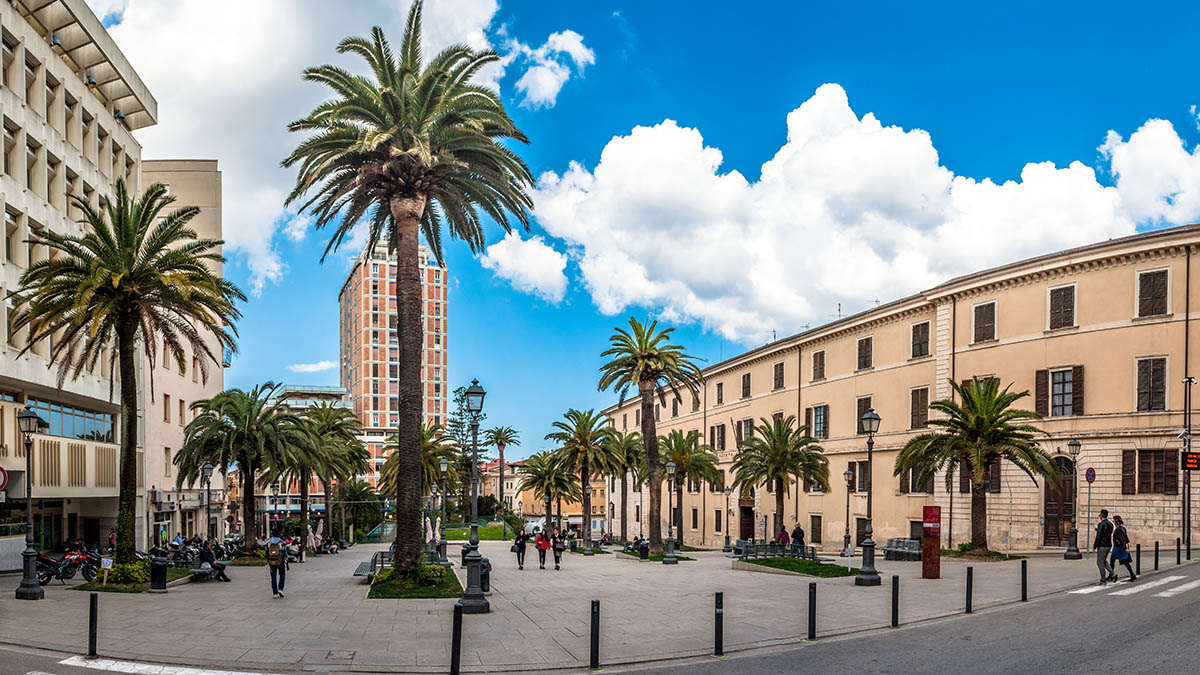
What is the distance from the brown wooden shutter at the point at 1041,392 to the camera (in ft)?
132

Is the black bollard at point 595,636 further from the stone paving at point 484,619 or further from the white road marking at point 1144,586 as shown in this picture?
the white road marking at point 1144,586

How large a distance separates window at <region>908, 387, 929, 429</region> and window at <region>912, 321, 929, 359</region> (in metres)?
1.89

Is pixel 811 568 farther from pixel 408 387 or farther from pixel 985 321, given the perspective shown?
pixel 985 321

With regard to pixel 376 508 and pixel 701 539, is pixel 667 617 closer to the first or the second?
pixel 701 539

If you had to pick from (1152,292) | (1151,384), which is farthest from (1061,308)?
(1151,384)

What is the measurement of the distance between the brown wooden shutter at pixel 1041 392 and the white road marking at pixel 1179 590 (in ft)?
66.1

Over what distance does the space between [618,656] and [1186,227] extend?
3294 cm

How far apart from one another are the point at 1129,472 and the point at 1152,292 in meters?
7.40

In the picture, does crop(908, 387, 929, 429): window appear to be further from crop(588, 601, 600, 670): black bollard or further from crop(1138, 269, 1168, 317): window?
crop(588, 601, 600, 670): black bollard

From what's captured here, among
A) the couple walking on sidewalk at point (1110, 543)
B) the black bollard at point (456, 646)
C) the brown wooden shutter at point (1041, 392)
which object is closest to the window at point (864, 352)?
the brown wooden shutter at point (1041, 392)

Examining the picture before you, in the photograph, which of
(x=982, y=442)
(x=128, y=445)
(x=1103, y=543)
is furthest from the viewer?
(x=982, y=442)

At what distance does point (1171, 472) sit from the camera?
35875mm

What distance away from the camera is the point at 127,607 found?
2002 centimetres

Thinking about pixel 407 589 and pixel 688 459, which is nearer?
pixel 407 589
